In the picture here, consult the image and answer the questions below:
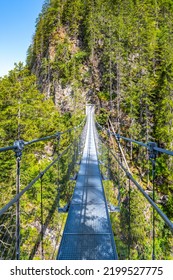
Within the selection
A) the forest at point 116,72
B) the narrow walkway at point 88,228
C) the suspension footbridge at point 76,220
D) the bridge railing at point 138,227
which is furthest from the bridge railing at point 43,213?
the forest at point 116,72

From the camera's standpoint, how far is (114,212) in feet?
9.44

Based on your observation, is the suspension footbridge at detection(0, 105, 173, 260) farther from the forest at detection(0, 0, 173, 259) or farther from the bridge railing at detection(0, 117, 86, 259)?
the forest at detection(0, 0, 173, 259)

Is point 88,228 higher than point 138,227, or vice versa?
point 138,227

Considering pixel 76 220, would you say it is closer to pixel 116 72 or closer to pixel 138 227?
pixel 138 227

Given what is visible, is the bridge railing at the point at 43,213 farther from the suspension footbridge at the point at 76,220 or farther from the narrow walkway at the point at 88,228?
the narrow walkway at the point at 88,228

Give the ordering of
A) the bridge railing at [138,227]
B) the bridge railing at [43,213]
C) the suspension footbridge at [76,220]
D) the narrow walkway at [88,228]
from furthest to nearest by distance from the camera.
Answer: the narrow walkway at [88,228], the suspension footbridge at [76,220], the bridge railing at [138,227], the bridge railing at [43,213]

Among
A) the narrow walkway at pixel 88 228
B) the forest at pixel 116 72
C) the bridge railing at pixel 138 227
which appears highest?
the forest at pixel 116 72

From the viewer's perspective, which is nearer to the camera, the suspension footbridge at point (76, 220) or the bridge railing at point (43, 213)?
the bridge railing at point (43, 213)

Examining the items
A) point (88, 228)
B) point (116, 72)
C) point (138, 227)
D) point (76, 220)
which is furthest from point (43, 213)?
point (116, 72)

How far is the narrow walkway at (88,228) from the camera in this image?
2225 mm

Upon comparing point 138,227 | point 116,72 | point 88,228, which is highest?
point 116,72

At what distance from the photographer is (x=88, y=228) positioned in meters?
2.70

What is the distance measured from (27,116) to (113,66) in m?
16.4
